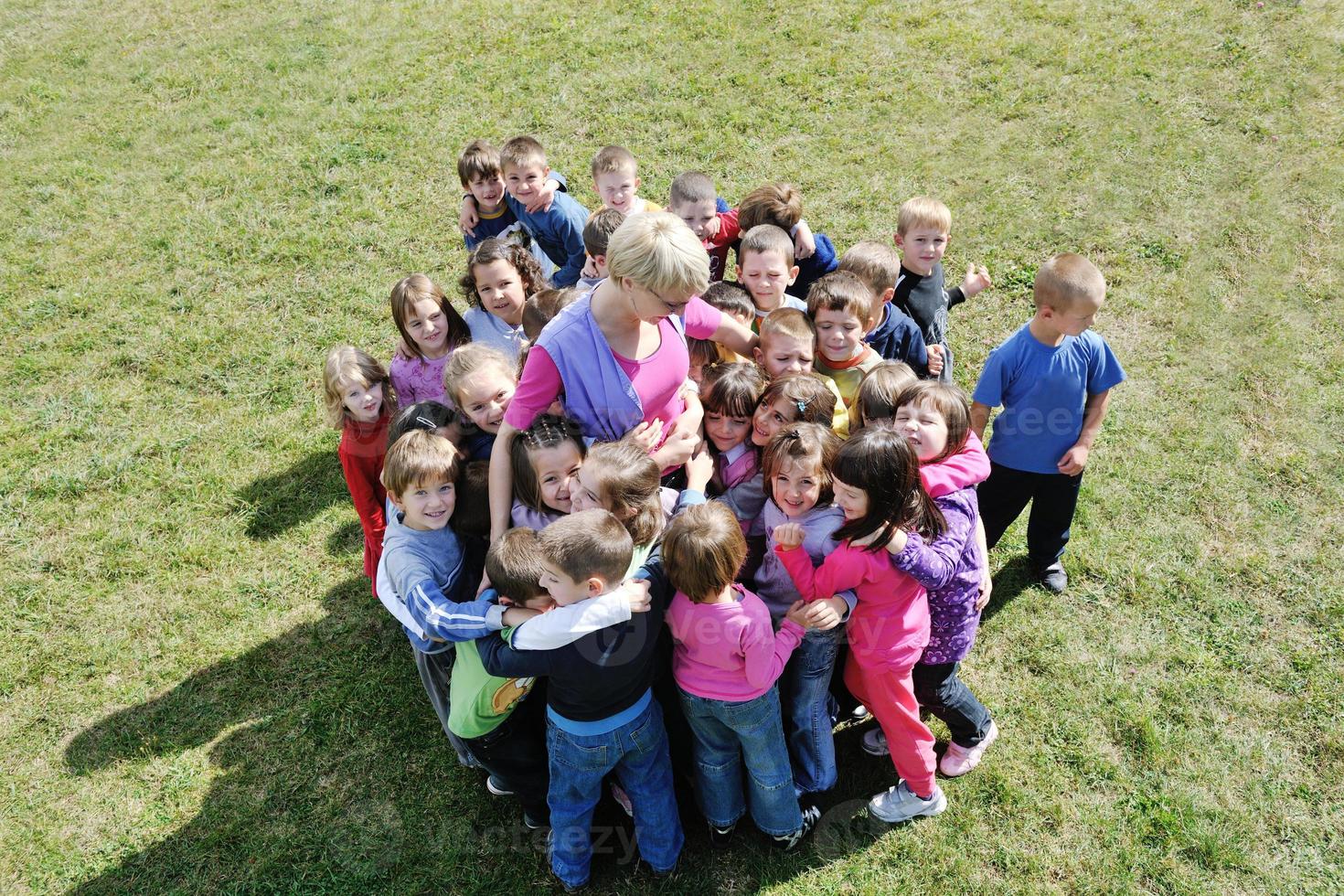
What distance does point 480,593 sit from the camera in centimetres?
368

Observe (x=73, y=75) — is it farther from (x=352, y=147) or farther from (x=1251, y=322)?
(x=1251, y=322)

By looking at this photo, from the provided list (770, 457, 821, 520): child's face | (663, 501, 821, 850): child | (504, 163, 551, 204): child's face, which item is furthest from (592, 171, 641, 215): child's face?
(663, 501, 821, 850): child

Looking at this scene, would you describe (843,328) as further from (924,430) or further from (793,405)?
(924,430)

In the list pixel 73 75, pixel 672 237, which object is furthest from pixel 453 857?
pixel 73 75

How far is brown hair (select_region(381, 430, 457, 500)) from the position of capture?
151 inches

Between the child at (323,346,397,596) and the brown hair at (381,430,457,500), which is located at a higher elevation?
the brown hair at (381,430,457,500)

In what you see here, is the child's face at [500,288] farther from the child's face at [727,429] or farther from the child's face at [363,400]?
the child's face at [727,429]

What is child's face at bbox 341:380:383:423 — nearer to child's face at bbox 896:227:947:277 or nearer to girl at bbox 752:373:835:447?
girl at bbox 752:373:835:447

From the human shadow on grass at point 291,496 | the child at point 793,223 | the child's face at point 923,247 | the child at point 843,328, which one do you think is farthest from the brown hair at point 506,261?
the child's face at point 923,247

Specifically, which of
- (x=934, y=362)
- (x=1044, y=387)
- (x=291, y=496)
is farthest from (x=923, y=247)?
(x=291, y=496)

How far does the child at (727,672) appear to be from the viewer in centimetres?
339

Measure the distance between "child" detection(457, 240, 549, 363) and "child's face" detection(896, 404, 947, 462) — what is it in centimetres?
217

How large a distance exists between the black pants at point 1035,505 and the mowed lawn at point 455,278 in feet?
0.96

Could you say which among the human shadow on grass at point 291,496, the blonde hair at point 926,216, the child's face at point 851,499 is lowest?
the human shadow on grass at point 291,496
